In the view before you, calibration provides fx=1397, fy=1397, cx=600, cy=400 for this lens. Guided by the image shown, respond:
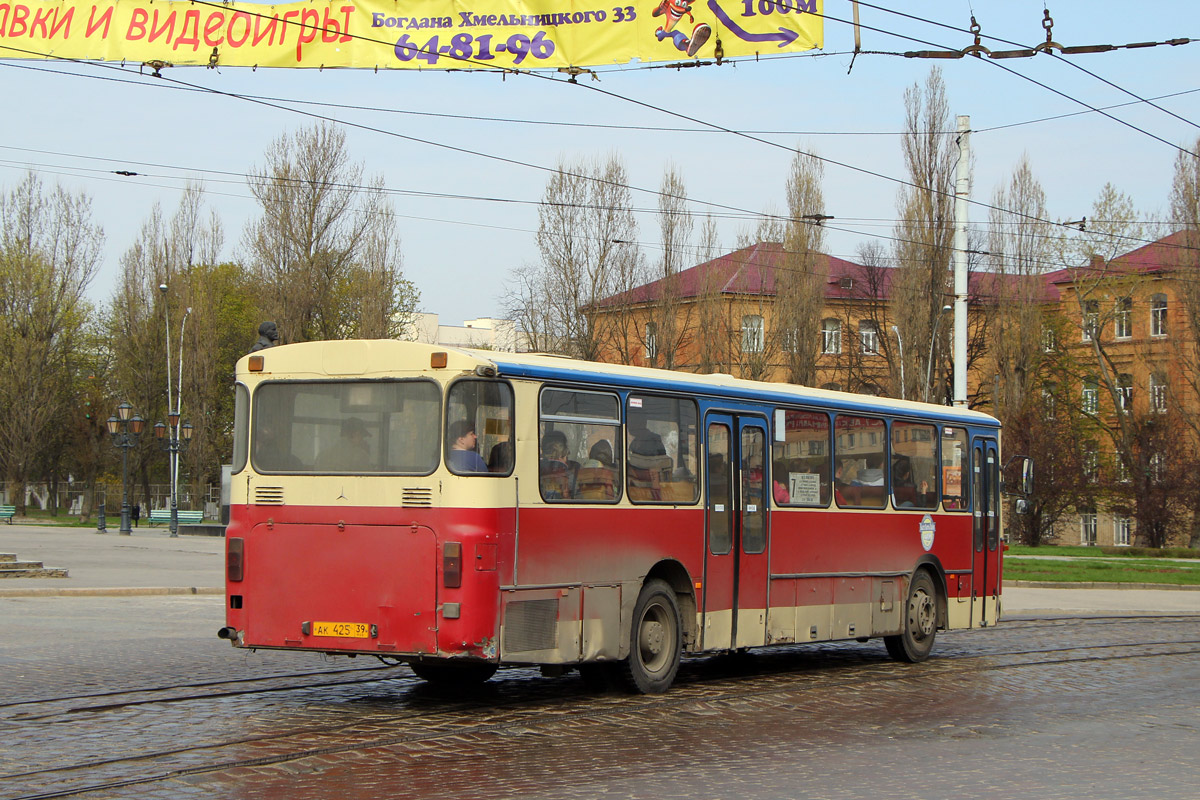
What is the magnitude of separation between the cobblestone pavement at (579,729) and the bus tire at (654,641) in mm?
213

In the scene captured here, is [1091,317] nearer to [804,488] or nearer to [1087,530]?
[1087,530]

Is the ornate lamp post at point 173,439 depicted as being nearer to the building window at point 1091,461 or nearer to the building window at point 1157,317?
the building window at point 1091,461

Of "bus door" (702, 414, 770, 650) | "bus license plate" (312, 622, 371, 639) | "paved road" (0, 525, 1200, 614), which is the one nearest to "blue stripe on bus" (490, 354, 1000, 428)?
"bus door" (702, 414, 770, 650)

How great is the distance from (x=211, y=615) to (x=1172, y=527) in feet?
147

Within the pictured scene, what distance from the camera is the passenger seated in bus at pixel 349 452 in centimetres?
1064

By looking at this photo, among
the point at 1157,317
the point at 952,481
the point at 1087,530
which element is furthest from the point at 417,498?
the point at 1157,317

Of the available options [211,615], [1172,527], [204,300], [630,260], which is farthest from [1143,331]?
[211,615]

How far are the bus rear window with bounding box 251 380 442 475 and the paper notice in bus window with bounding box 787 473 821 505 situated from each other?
4.79 m

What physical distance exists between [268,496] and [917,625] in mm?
8238

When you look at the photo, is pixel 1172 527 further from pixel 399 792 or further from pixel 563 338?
pixel 399 792

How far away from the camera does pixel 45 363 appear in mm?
64562

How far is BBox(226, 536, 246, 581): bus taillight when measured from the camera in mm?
10898

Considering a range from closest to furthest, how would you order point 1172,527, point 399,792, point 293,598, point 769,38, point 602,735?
point 399,792 < point 602,735 < point 293,598 < point 769,38 < point 1172,527

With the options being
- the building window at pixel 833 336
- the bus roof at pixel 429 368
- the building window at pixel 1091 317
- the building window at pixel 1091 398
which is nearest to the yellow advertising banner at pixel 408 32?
the bus roof at pixel 429 368
